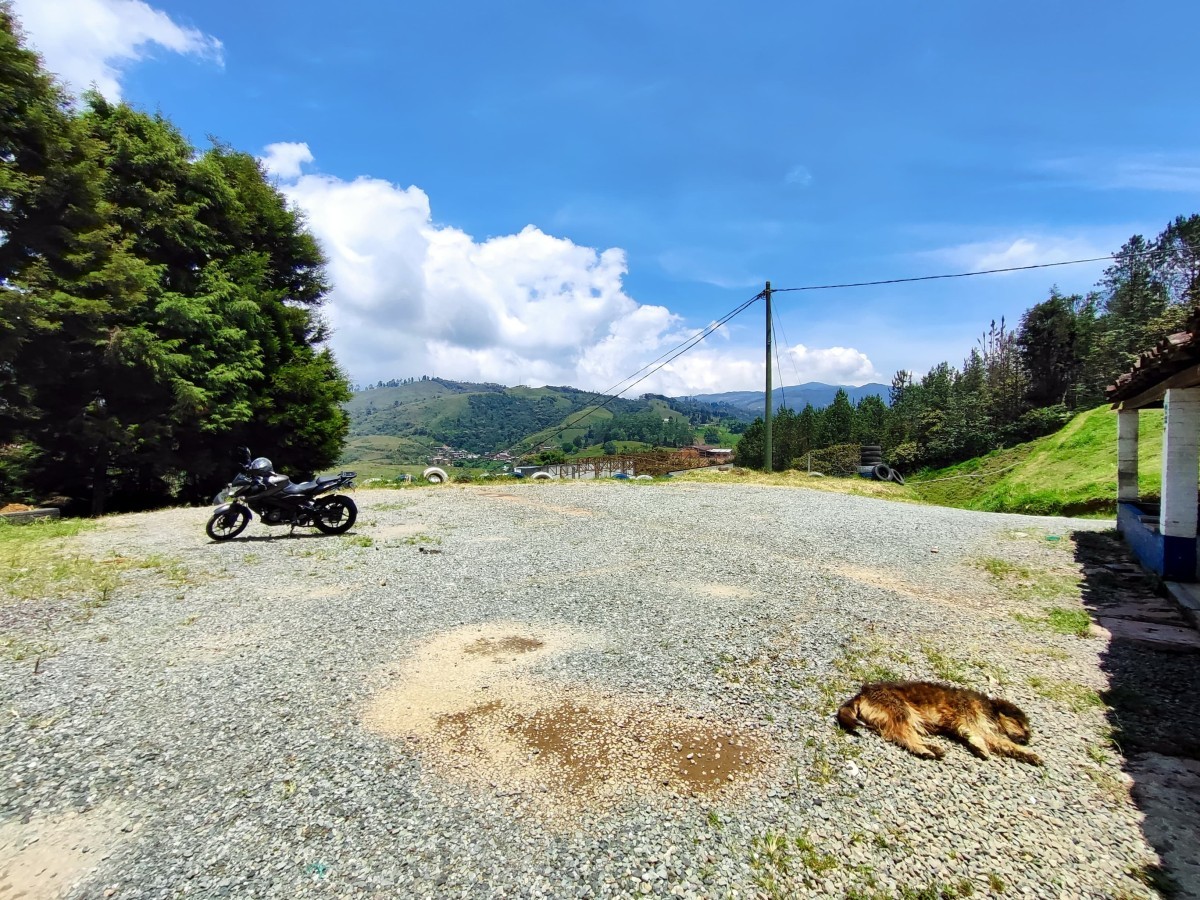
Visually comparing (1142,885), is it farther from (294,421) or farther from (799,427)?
(799,427)

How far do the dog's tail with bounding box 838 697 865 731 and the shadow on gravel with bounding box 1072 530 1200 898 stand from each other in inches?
51.1

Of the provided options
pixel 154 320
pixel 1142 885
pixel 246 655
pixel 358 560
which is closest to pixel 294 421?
pixel 154 320

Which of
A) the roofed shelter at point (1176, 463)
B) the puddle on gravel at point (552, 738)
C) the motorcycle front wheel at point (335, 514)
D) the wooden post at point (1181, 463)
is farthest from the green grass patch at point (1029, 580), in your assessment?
the motorcycle front wheel at point (335, 514)

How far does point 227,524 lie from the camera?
907 cm

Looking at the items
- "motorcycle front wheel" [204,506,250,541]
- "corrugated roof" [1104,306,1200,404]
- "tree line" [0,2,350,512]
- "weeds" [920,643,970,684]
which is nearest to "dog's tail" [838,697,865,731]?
"weeds" [920,643,970,684]

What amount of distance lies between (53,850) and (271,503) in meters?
7.68

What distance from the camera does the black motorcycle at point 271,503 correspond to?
9141 mm

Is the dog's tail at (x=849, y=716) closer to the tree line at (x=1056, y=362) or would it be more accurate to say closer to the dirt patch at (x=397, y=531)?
the dirt patch at (x=397, y=531)

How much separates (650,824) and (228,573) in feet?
21.9

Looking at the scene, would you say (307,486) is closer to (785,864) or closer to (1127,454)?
(785,864)

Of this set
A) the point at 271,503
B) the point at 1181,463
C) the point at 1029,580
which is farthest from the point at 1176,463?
the point at 271,503

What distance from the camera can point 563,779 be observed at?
292 centimetres

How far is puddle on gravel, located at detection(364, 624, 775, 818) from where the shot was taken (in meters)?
2.89

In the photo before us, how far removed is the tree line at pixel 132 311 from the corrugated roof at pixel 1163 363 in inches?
713
